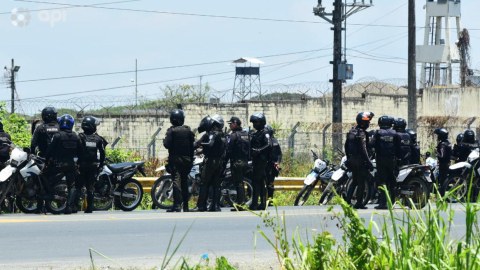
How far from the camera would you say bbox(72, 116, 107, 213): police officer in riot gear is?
1284 centimetres

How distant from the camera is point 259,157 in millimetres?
13688

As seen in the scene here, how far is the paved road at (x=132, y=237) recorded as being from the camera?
25.4 ft

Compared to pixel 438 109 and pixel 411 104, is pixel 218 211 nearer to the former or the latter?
pixel 411 104

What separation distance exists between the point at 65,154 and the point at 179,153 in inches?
75.3

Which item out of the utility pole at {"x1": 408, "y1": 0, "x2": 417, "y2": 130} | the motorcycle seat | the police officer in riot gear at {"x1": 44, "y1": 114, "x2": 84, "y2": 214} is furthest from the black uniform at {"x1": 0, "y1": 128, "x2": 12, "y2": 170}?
the utility pole at {"x1": 408, "y1": 0, "x2": 417, "y2": 130}

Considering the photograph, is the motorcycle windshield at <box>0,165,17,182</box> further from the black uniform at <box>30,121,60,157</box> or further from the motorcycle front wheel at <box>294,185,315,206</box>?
the motorcycle front wheel at <box>294,185,315,206</box>

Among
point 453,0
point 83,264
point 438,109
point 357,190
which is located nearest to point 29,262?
point 83,264

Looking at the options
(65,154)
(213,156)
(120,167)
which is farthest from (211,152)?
(65,154)

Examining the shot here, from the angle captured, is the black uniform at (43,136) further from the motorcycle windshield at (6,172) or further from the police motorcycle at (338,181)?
the police motorcycle at (338,181)

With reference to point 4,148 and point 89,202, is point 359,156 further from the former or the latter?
point 4,148

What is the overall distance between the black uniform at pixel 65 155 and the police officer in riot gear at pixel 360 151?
474 centimetres

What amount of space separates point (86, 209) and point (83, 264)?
5668mm

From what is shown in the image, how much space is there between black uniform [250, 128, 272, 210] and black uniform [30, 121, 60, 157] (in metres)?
3.52

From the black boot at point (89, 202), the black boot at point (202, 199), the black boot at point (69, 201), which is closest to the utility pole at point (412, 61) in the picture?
the black boot at point (202, 199)
